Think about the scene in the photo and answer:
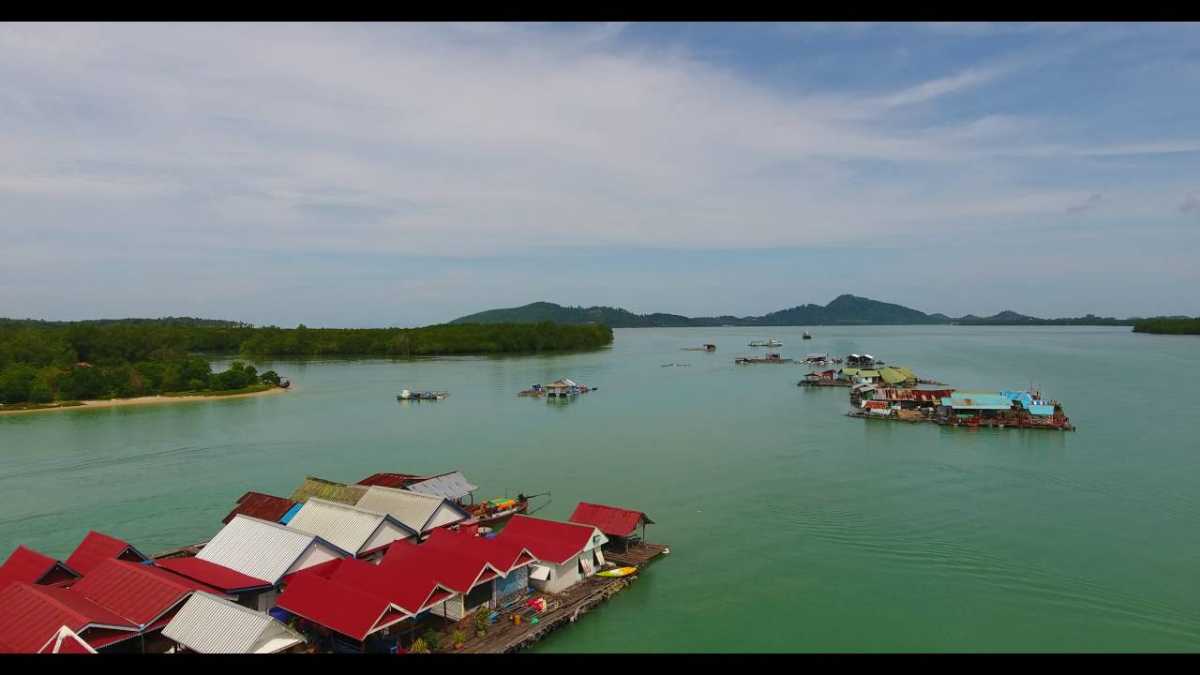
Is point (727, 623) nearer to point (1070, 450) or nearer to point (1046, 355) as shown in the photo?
point (1070, 450)

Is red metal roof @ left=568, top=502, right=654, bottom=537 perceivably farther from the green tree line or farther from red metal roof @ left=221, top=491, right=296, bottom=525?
the green tree line

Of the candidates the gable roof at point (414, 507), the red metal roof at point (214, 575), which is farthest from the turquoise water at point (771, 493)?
the red metal roof at point (214, 575)

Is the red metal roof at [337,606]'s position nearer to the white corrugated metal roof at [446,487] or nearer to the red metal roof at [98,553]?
the red metal roof at [98,553]

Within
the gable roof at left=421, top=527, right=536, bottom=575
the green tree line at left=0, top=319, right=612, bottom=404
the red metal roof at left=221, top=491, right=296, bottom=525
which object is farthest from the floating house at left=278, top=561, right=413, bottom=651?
the green tree line at left=0, top=319, right=612, bottom=404

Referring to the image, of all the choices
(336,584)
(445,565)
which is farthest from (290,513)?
(445,565)
